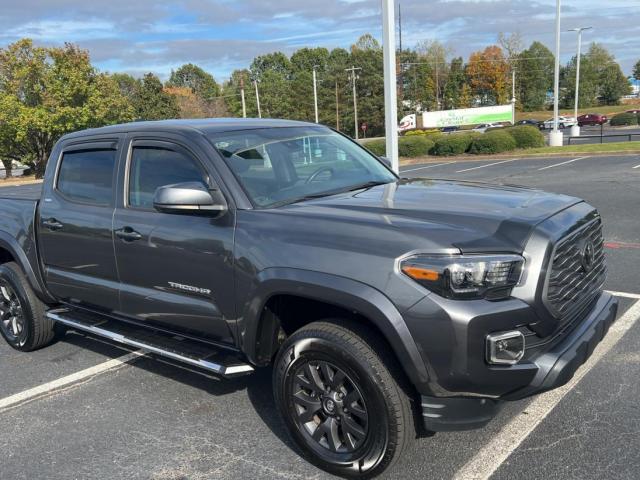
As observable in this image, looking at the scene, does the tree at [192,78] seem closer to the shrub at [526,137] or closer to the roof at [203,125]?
the shrub at [526,137]

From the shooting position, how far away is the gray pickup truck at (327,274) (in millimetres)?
2609

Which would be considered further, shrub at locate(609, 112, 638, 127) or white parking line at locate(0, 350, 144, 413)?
shrub at locate(609, 112, 638, 127)

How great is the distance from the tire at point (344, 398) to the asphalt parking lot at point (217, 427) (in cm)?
22

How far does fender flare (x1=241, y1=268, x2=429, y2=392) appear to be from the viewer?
2615 millimetres

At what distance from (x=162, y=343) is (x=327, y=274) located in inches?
59.9

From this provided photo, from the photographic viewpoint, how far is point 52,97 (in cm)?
3897

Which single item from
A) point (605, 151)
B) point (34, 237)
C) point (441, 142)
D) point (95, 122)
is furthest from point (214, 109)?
point (34, 237)

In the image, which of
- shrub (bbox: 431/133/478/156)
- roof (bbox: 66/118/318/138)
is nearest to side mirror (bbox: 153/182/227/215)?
roof (bbox: 66/118/318/138)

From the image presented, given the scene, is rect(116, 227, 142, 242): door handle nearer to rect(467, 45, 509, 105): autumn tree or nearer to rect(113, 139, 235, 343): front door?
rect(113, 139, 235, 343): front door

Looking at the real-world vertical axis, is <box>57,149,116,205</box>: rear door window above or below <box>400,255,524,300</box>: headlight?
above

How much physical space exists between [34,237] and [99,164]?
0.92 m

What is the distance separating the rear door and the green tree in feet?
322

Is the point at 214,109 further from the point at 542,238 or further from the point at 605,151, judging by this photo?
the point at 542,238

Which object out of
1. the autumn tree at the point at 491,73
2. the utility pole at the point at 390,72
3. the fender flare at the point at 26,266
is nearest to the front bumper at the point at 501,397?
the fender flare at the point at 26,266
